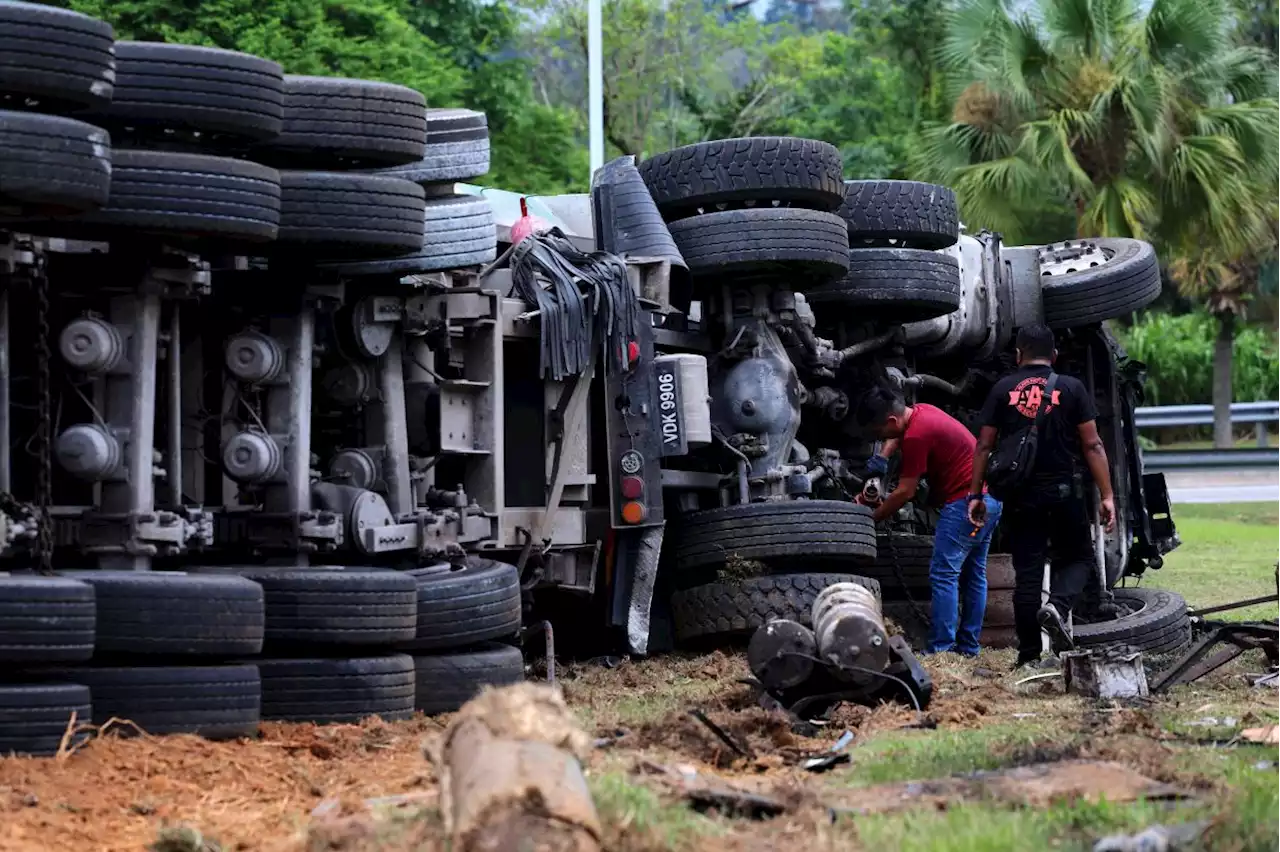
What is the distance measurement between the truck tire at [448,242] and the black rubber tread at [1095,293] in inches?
205

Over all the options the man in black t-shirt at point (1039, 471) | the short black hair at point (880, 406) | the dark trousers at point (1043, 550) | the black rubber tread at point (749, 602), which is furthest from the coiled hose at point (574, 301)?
the dark trousers at point (1043, 550)

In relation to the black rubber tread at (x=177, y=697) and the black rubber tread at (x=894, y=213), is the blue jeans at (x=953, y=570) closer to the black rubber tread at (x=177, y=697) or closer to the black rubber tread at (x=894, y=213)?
the black rubber tread at (x=894, y=213)

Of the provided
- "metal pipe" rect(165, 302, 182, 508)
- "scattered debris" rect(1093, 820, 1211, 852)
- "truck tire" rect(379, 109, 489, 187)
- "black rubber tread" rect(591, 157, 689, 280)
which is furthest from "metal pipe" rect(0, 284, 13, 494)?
"scattered debris" rect(1093, 820, 1211, 852)

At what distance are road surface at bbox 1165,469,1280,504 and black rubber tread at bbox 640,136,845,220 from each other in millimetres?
18473

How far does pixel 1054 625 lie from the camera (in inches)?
424

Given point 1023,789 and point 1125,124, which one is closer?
point 1023,789

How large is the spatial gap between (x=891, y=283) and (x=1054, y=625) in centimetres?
314

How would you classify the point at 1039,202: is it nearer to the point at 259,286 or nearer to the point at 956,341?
the point at 956,341

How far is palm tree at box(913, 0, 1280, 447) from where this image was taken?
26125 mm

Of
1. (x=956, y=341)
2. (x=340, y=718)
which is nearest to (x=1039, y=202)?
(x=956, y=341)

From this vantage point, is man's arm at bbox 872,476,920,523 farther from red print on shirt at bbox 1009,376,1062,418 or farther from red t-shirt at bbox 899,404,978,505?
red print on shirt at bbox 1009,376,1062,418

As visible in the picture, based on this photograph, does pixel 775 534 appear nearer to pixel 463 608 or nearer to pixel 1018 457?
pixel 1018 457

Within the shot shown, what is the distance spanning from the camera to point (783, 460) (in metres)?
12.3

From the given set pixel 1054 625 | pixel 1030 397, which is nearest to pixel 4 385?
pixel 1054 625
